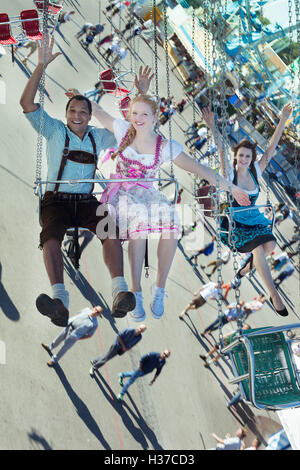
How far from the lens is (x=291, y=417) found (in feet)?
24.8

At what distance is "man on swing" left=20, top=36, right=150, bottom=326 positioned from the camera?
4.63 metres

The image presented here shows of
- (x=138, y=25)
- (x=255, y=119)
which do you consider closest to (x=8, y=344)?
(x=255, y=119)

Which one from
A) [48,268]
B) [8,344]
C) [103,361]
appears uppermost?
[48,268]

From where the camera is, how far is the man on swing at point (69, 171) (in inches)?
182

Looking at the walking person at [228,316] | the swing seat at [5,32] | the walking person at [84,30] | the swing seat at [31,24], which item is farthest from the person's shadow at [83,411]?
the walking person at [84,30]

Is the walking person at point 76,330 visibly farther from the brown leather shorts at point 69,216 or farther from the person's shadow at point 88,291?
the brown leather shorts at point 69,216

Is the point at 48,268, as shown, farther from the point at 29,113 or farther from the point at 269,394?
the point at 269,394

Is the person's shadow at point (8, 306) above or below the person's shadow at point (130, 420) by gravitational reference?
above

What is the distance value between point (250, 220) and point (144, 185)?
1.51m

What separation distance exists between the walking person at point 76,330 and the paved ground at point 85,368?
0.31 metres

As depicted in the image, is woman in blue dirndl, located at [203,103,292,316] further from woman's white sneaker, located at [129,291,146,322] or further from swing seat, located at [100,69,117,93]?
swing seat, located at [100,69,117,93]

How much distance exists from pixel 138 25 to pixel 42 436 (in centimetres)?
1839

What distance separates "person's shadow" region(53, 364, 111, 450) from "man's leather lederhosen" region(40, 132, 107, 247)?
3.78 meters
